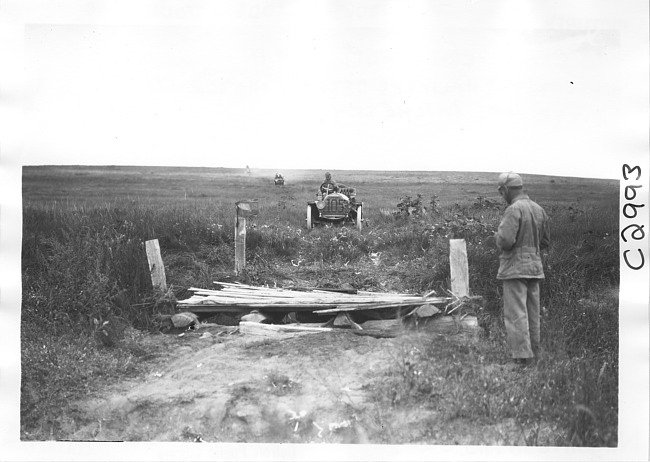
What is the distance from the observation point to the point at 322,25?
5.35 metres

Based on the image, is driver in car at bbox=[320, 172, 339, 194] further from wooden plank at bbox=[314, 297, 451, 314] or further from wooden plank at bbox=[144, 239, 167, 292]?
wooden plank at bbox=[144, 239, 167, 292]

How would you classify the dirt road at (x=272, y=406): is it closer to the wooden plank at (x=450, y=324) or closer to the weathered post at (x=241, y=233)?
the wooden plank at (x=450, y=324)

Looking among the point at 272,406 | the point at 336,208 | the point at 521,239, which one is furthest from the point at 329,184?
the point at 272,406

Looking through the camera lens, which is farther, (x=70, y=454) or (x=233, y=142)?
(x=233, y=142)

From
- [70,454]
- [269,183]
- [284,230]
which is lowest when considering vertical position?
[70,454]

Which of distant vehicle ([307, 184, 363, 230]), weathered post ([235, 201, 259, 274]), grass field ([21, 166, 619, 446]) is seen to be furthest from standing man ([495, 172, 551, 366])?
weathered post ([235, 201, 259, 274])

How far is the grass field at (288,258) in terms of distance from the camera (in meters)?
5.21

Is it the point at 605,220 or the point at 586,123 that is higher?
the point at 586,123

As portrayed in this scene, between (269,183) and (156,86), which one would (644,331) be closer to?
(269,183)

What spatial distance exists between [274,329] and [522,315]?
7.05ft

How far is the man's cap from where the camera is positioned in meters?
5.04

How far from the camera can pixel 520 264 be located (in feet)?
16.4

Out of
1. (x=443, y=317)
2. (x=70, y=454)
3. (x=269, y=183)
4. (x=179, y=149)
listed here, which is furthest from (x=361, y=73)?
(x=70, y=454)

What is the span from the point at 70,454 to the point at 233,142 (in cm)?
308
